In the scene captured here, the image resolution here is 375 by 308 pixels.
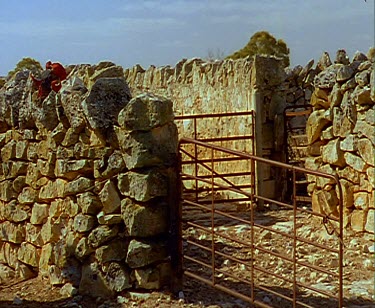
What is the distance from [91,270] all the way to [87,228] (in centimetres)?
36

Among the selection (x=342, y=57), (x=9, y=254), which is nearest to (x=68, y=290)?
(x=9, y=254)

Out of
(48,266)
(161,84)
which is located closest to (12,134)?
(48,266)

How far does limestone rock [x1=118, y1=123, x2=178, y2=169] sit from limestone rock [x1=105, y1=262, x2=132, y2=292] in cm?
→ 84

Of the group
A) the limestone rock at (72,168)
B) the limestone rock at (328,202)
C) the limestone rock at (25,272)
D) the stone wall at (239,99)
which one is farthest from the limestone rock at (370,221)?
the limestone rock at (25,272)

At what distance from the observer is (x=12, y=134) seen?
23.4ft

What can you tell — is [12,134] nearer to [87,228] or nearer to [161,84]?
[87,228]

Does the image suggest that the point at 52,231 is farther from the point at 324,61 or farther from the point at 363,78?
the point at 324,61

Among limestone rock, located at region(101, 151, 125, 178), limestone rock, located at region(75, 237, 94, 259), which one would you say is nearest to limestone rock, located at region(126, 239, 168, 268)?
limestone rock, located at region(75, 237, 94, 259)

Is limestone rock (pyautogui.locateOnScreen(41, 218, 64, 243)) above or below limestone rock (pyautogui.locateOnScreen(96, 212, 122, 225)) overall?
below

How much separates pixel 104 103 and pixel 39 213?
1.49 meters

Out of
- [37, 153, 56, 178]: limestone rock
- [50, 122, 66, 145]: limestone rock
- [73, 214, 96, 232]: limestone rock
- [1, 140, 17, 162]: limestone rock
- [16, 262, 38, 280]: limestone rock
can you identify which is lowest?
[16, 262, 38, 280]: limestone rock

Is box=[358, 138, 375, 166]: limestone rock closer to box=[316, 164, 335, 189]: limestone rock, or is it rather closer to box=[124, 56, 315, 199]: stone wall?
box=[316, 164, 335, 189]: limestone rock

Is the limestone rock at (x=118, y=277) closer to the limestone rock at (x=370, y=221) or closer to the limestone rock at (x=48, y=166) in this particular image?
the limestone rock at (x=48, y=166)

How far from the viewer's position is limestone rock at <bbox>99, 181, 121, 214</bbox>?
5.69m
